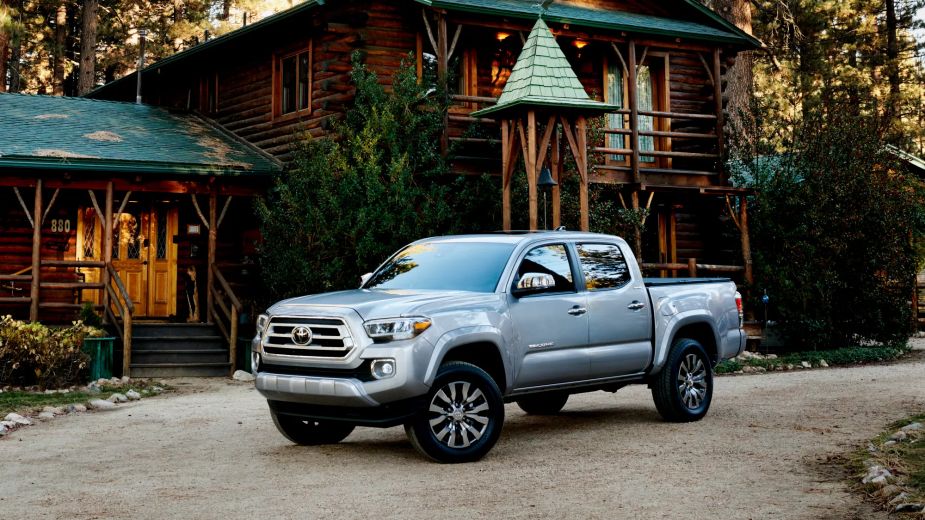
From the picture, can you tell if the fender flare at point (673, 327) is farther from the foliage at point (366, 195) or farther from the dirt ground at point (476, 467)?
the foliage at point (366, 195)

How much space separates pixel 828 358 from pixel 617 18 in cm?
781

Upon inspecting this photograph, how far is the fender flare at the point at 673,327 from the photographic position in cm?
980

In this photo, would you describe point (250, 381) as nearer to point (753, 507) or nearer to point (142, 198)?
point (142, 198)

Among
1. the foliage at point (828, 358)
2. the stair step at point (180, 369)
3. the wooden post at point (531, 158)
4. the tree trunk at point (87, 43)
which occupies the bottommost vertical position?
the stair step at point (180, 369)

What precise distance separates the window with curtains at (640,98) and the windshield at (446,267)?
12249 mm

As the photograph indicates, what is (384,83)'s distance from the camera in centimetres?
1872

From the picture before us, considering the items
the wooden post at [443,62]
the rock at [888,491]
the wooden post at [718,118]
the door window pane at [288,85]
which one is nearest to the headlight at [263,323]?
the rock at [888,491]

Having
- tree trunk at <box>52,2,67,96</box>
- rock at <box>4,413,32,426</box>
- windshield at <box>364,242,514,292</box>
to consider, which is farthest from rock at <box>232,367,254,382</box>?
tree trunk at <box>52,2,67,96</box>

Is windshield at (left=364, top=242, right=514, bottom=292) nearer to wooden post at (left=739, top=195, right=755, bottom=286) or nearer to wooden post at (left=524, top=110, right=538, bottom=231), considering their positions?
wooden post at (left=524, top=110, right=538, bottom=231)

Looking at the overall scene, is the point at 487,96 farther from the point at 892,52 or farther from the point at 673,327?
the point at 892,52

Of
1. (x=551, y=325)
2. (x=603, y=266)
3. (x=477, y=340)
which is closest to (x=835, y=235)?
(x=603, y=266)

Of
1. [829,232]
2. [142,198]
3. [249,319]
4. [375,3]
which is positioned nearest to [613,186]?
[829,232]

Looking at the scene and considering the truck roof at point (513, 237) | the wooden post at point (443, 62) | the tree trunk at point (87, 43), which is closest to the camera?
the truck roof at point (513, 237)

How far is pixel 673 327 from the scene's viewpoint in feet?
32.6
